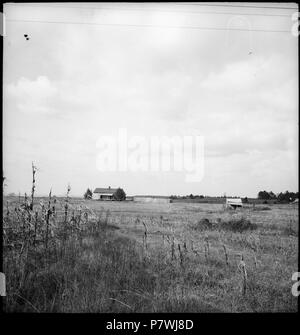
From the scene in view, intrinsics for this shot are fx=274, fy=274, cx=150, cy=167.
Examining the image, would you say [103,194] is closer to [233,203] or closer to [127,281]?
[233,203]

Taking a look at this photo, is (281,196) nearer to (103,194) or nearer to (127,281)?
(103,194)

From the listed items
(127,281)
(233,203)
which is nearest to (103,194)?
(233,203)

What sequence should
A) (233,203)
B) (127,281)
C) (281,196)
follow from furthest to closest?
(281,196)
(233,203)
(127,281)

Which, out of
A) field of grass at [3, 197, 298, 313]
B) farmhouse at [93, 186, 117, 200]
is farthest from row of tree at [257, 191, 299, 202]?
field of grass at [3, 197, 298, 313]

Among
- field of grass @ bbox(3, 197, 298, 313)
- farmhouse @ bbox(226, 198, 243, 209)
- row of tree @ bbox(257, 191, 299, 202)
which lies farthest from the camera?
row of tree @ bbox(257, 191, 299, 202)

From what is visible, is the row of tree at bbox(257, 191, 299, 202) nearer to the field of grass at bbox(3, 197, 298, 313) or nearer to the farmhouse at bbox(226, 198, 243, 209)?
Answer: the farmhouse at bbox(226, 198, 243, 209)

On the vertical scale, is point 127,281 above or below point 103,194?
above

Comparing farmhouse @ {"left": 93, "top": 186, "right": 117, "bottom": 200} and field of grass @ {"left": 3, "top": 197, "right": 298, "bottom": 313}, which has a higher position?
field of grass @ {"left": 3, "top": 197, "right": 298, "bottom": 313}

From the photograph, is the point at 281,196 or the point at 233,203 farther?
the point at 281,196

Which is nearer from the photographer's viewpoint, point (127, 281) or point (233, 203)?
point (127, 281)

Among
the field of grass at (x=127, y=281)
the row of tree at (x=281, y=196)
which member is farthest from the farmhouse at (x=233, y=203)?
the field of grass at (x=127, y=281)

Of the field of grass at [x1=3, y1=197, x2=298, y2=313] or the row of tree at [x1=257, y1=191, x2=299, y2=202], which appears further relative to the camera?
the row of tree at [x1=257, y1=191, x2=299, y2=202]

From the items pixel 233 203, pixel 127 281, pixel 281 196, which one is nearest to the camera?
pixel 127 281

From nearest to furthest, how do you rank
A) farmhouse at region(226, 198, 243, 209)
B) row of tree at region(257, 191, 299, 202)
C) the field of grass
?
the field of grass
farmhouse at region(226, 198, 243, 209)
row of tree at region(257, 191, 299, 202)
